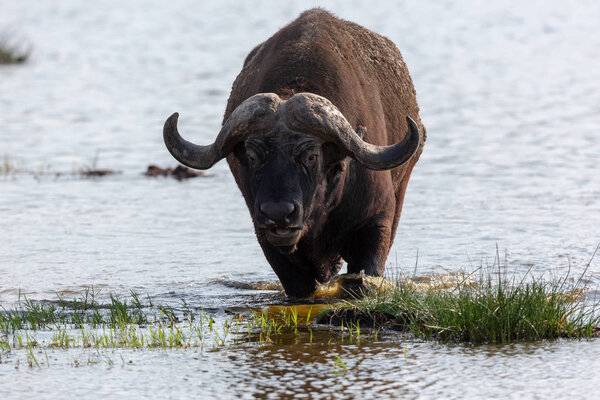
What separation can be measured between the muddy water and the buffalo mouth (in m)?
0.82

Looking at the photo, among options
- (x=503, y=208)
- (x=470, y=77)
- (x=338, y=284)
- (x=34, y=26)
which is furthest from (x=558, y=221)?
(x=34, y=26)

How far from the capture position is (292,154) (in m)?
7.75

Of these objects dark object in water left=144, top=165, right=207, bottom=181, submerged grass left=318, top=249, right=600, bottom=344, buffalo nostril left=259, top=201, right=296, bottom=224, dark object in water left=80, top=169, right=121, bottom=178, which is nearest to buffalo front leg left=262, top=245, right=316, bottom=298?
buffalo nostril left=259, top=201, right=296, bottom=224

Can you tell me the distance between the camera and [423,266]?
10359 millimetres

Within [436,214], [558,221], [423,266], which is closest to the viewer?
[423,266]

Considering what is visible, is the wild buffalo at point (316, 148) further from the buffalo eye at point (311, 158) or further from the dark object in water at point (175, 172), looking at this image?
the dark object in water at point (175, 172)

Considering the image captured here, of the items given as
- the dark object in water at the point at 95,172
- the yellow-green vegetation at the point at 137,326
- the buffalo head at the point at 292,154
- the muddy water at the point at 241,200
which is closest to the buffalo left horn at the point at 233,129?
the buffalo head at the point at 292,154

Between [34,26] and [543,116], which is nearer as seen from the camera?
[543,116]

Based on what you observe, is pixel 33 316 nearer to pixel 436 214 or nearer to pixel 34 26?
pixel 436 214

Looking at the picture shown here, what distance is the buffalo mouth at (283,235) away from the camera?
7.53 m

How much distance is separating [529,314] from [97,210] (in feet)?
25.2

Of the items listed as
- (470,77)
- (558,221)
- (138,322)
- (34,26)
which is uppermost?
(34,26)

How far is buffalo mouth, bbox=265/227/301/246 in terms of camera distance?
7.53 metres

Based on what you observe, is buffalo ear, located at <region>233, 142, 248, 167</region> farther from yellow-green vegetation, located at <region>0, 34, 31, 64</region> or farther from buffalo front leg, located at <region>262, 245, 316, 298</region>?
yellow-green vegetation, located at <region>0, 34, 31, 64</region>
